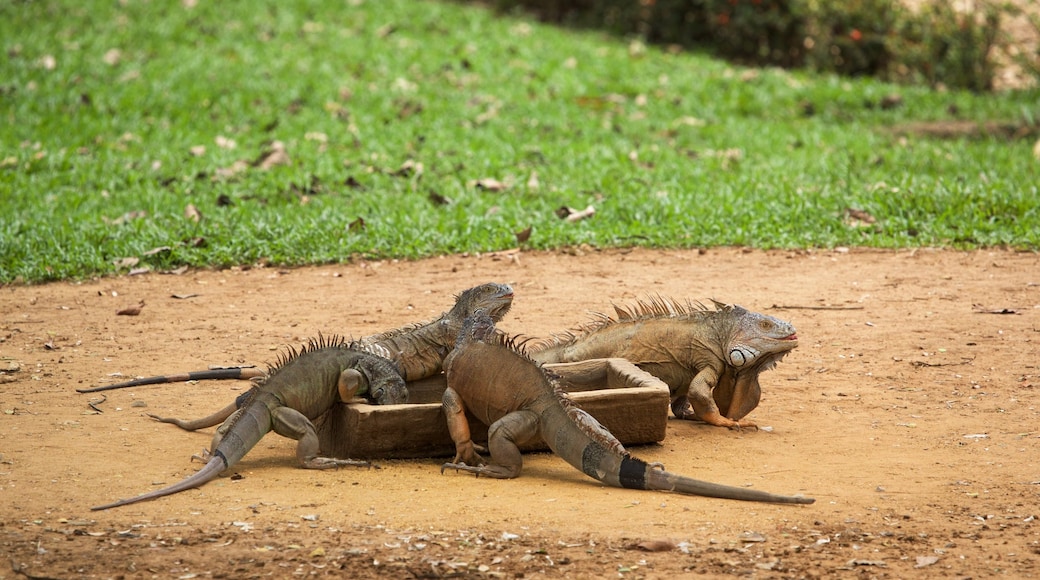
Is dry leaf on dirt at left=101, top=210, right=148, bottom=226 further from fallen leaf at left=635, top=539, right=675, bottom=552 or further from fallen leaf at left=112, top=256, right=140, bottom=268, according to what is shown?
fallen leaf at left=635, top=539, right=675, bottom=552

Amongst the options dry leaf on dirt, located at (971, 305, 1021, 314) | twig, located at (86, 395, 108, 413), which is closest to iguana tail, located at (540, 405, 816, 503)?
twig, located at (86, 395, 108, 413)

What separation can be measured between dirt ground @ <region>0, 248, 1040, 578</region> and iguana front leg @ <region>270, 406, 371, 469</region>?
3.0 inches

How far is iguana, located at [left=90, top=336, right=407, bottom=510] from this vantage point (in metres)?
4.96

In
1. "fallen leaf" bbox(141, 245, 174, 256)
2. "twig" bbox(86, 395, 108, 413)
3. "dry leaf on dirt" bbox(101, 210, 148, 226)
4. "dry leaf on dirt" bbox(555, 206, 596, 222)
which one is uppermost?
"dry leaf on dirt" bbox(555, 206, 596, 222)

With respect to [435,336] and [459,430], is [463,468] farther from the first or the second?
[435,336]

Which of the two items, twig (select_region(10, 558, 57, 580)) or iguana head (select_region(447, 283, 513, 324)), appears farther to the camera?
iguana head (select_region(447, 283, 513, 324))

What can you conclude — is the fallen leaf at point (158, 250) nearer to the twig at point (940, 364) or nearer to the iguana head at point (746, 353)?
the iguana head at point (746, 353)

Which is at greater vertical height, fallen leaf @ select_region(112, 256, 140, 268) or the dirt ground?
fallen leaf @ select_region(112, 256, 140, 268)

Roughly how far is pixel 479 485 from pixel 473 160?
6.89m

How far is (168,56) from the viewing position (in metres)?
14.8

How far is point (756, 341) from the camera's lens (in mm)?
5719

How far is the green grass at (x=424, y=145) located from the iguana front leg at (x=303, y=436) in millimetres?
3872

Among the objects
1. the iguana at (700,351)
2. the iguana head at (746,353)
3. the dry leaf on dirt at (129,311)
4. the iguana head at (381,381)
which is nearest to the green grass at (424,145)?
the dry leaf on dirt at (129,311)

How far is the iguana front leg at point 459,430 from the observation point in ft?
16.9
